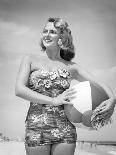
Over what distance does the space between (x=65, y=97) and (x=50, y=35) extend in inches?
10.0

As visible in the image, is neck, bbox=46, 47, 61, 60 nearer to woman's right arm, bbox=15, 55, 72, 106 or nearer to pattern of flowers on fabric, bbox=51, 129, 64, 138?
woman's right arm, bbox=15, 55, 72, 106

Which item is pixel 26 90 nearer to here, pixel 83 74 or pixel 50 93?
pixel 50 93

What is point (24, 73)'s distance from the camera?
4.47ft

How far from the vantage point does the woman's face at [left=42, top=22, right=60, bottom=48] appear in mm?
1433

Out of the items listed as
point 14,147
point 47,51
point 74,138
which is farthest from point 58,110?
point 14,147

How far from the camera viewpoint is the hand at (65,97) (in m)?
1.32

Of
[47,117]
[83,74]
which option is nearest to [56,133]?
[47,117]

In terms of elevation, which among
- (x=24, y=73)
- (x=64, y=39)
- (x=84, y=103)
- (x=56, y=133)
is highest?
(x=64, y=39)

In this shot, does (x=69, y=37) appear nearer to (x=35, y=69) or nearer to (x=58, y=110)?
(x=35, y=69)

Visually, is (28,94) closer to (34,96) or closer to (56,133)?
(34,96)

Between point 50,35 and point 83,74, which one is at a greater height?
point 50,35

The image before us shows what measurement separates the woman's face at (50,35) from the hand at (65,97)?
0.20 meters

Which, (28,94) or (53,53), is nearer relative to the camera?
(28,94)

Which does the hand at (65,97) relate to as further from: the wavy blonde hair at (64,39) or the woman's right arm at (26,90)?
the wavy blonde hair at (64,39)
